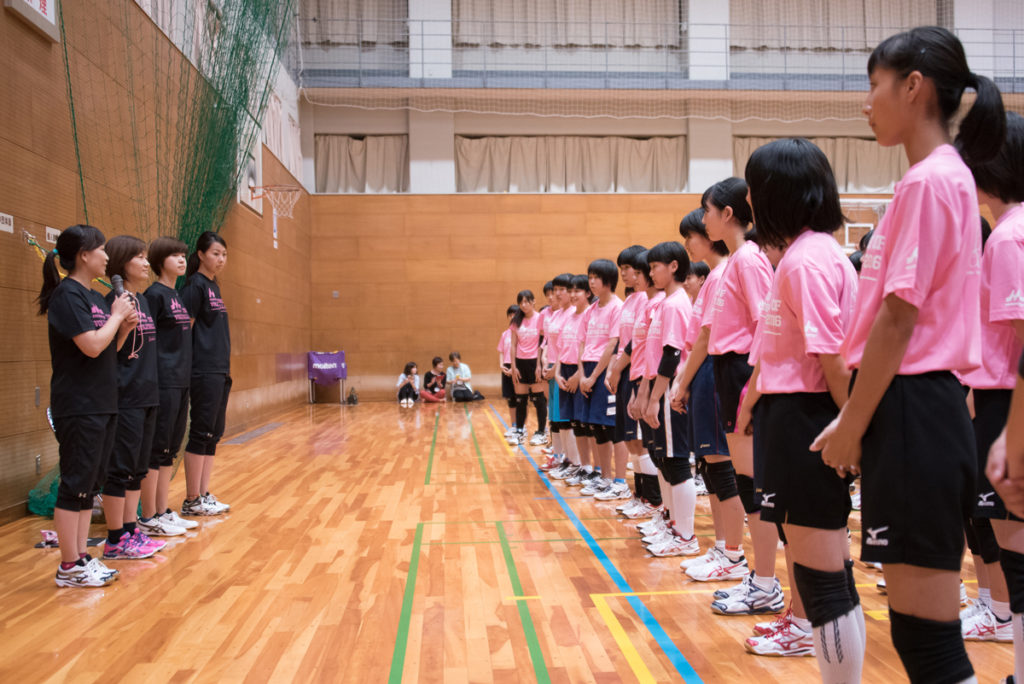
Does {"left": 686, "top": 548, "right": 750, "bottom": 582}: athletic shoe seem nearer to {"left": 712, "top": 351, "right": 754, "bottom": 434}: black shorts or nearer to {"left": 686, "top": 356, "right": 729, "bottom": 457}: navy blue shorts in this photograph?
{"left": 686, "top": 356, "right": 729, "bottom": 457}: navy blue shorts

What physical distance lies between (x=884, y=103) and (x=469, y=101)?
14456 millimetres

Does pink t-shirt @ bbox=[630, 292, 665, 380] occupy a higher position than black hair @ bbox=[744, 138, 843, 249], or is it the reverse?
black hair @ bbox=[744, 138, 843, 249]

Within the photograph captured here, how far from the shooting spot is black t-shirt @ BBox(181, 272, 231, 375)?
16.1 ft

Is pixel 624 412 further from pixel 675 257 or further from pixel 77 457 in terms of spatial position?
pixel 77 457

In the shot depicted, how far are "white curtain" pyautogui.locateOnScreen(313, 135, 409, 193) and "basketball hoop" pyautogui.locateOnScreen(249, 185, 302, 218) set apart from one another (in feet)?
7.23

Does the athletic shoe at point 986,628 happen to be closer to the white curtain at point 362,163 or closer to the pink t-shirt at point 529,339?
the pink t-shirt at point 529,339

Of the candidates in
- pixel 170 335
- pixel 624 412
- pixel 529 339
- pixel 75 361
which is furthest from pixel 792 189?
pixel 529 339

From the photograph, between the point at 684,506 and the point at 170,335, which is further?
the point at 170,335

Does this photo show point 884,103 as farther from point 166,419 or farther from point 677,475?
point 166,419

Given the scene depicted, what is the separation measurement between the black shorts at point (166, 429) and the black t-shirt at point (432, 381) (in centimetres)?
984

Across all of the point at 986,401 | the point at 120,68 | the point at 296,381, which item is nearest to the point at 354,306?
the point at 296,381

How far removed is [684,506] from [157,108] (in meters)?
5.88

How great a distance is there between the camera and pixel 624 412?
4.97 m

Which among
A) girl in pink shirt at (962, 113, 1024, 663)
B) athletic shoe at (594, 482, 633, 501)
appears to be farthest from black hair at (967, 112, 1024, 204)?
athletic shoe at (594, 482, 633, 501)
